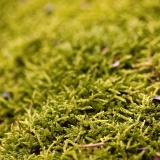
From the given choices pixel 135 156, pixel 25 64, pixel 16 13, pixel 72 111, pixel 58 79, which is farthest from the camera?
pixel 16 13

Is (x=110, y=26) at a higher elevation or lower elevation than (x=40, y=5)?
lower

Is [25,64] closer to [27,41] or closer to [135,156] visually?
[27,41]

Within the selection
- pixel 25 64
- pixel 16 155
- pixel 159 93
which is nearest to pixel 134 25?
pixel 159 93

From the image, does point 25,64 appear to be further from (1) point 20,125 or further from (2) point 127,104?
(2) point 127,104

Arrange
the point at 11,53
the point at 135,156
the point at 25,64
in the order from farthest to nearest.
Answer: the point at 11,53, the point at 25,64, the point at 135,156

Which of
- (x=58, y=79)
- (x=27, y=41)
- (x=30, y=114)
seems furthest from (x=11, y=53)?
(x=30, y=114)

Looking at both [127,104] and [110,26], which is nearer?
[127,104]

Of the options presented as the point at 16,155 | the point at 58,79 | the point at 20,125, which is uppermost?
the point at 58,79
